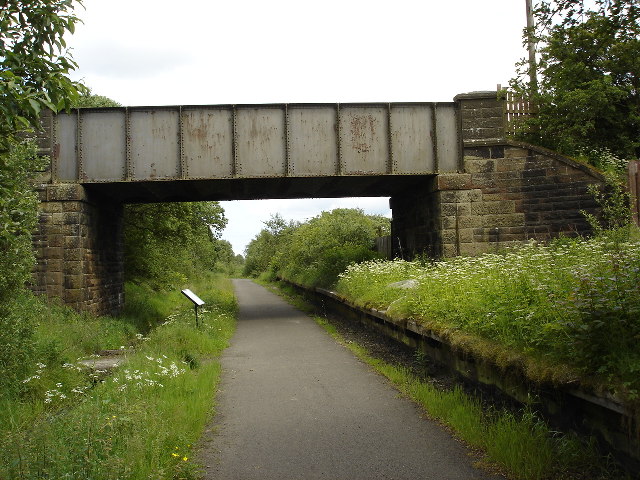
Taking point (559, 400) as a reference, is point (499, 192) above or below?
above

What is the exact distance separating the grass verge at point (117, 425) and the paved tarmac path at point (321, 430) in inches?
11.4

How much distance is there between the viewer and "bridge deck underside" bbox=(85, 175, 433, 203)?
14.1 meters

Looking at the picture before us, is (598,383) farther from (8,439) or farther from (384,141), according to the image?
(384,141)

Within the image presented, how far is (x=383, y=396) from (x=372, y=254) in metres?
12.3

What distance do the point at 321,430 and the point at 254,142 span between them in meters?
9.73

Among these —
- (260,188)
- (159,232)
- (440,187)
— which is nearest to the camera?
(440,187)

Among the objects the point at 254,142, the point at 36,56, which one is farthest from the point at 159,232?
the point at 36,56

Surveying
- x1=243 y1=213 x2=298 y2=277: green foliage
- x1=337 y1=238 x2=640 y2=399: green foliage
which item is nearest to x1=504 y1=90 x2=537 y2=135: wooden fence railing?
x1=337 y1=238 x2=640 y2=399: green foliage

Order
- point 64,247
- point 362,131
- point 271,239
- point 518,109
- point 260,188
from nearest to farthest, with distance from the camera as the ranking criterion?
point 64,247, point 362,131, point 260,188, point 518,109, point 271,239

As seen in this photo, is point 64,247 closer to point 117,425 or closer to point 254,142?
point 254,142

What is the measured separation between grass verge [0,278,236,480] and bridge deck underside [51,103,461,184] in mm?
6336

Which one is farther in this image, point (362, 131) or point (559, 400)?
point (362, 131)

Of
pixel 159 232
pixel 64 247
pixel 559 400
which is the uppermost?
pixel 159 232

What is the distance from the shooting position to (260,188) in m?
15.6
